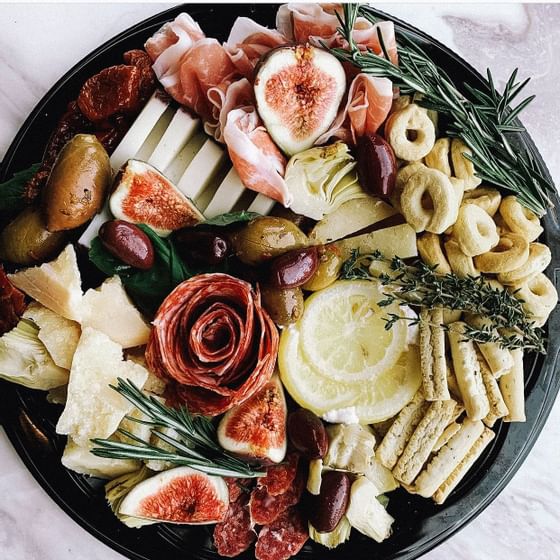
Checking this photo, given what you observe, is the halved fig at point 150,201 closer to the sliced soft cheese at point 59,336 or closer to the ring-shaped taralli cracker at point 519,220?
the sliced soft cheese at point 59,336

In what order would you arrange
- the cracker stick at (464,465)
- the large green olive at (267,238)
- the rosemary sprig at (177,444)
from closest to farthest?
the rosemary sprig at (177,444)
the large green olive at (267,238)
the cracker stick at (464,465)

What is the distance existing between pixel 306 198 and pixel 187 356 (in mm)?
456

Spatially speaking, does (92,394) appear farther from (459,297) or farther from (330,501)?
(459,297)

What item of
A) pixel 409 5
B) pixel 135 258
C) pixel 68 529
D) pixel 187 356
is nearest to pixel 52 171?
pixel 135 258

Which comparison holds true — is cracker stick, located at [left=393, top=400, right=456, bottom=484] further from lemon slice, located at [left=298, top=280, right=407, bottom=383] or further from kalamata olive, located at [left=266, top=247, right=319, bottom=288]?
kalamata olive, located at [left=266, top=247, right=319, bottom=288]

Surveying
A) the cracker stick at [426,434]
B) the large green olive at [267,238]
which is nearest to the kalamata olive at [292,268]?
the large green olive at [267,238]

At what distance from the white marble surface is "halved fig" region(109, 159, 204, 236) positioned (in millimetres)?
533

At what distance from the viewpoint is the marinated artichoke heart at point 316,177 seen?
62.8 inches

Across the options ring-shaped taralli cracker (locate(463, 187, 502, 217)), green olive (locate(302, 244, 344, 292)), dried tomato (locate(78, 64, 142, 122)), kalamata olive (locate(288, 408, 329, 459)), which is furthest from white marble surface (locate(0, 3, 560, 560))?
green olive (locate(302, 244, 344, 292))

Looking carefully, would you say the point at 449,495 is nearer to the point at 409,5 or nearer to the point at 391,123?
the point at 391,123

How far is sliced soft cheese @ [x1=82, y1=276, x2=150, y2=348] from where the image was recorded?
1558mm

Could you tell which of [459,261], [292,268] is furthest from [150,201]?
[459,261]

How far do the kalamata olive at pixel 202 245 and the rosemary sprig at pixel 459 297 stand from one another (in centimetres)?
30

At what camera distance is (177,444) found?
4.95 feet
